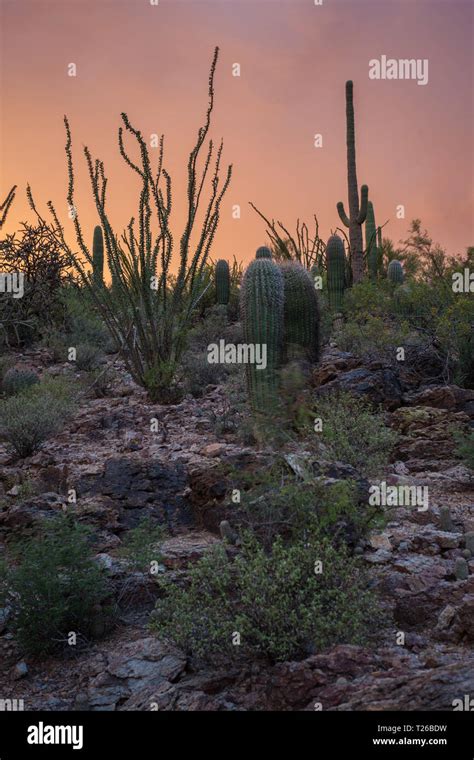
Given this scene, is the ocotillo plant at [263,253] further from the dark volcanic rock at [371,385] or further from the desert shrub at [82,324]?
the dark volcanic rock at [371,385]

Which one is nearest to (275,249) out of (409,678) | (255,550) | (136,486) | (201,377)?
(201,377)

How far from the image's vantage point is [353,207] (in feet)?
55.8

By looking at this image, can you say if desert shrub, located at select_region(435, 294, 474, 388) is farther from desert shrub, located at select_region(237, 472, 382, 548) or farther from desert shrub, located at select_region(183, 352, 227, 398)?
desert shrub, located at select_region(237, 472, 382, 548)

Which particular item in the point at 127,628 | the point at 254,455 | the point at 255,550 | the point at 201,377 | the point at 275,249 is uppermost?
the point at 275,249

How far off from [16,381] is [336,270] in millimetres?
7296

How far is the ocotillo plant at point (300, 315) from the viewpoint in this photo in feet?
32.0

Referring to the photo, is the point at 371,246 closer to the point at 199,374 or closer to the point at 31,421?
the point at 199,374

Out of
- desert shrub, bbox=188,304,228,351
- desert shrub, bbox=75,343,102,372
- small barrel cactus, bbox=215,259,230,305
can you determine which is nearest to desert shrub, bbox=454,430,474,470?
desert shrub, bbox=75,343,102,372

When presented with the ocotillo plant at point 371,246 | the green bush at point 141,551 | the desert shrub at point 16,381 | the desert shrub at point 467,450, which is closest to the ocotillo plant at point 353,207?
the ocotillo plant at point 371,246

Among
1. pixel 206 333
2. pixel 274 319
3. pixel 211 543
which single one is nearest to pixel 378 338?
pixel 274 319
